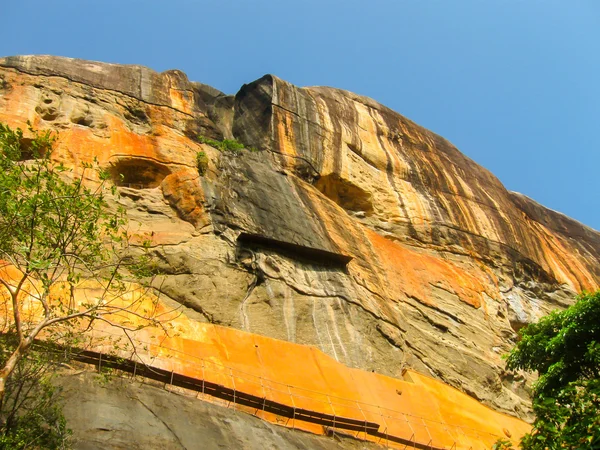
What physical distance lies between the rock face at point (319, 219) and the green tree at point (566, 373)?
5.02 metres

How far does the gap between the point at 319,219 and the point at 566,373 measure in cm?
1043

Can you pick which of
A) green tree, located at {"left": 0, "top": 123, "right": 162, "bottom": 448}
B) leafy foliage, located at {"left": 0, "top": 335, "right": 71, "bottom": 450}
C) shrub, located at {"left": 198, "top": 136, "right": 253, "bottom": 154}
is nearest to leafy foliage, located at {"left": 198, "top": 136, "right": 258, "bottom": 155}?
shrub, located at {"left": 198, "top": 136, "right": 253, "bottom": 154}

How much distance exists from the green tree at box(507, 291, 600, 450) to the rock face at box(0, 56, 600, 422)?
198 inches

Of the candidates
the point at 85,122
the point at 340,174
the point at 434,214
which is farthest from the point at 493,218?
the point at 85,122

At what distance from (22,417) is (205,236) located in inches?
349

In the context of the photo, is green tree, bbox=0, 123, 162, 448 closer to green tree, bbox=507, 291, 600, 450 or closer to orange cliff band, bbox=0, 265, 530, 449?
orange cliff band, bbox=0, 265, 530, 449

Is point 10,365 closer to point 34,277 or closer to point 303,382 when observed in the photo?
point 34,277

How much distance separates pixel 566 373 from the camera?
1189cm

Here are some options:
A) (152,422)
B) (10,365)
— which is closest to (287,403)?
(152,422)

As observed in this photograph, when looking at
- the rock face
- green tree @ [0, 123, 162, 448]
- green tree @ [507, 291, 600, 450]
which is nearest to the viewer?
green tree @ [0, 123, 162, 448]

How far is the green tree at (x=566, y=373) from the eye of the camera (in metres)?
9.63

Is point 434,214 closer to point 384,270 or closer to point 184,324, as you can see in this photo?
point 384,270

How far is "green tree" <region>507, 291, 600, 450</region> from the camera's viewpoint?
963 cm

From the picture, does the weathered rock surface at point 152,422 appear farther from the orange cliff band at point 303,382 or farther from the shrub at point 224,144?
the shrub at point 224,144
